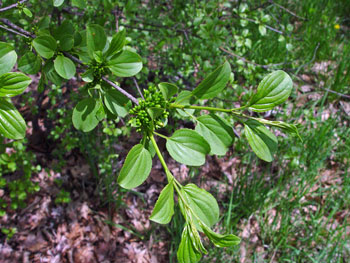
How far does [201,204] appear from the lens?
0.65 m

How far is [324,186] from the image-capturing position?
2367 millimetres

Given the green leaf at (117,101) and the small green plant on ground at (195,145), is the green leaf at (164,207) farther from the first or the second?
the green leaf at (117,101)

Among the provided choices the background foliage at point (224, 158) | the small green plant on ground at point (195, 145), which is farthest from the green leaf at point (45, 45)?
the background foliage at point (224, 158)

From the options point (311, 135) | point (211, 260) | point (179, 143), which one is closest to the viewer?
point (179, 143)

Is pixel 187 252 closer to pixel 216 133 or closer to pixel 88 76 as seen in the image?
pixel 216 133

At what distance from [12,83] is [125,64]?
29 centimetres

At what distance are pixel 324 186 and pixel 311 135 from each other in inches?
17.5

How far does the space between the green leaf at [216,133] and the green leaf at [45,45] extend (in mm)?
468

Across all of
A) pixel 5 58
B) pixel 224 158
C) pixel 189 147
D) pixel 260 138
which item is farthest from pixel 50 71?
pixel 224 158

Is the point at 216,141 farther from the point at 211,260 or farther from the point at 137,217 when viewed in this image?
the point at 137,217

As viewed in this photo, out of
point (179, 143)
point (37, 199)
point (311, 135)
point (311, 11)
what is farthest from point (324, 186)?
point (37, 199)

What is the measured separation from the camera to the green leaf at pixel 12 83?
671 mm

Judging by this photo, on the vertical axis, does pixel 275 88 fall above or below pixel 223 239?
above

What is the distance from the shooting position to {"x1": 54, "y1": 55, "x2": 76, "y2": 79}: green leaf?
797 millimetres
